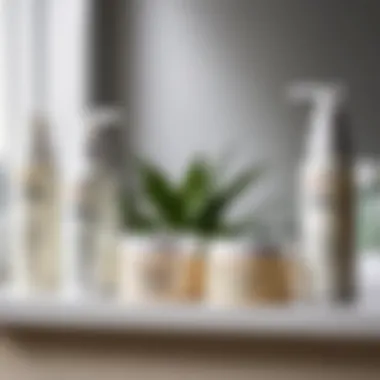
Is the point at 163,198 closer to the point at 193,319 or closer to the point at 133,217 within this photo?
the point at 133,217

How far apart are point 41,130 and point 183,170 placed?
0.17m

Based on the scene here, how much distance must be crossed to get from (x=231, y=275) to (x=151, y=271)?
0.09 metres

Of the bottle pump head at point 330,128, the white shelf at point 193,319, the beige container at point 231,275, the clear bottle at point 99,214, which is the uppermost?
A: the bottle pump head at point 330,128

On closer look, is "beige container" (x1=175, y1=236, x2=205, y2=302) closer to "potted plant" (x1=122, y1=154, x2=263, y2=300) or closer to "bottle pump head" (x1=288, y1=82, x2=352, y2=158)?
"potted plant" (x1=122, y1=154, x2=263, y2=300)

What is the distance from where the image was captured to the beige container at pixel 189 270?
36.4 inches

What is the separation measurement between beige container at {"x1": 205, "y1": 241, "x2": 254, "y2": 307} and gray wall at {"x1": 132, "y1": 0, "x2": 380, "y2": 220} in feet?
0.41

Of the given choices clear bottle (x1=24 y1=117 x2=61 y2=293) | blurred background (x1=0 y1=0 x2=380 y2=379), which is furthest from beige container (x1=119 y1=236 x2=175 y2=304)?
clear bottle (x1=24 y1=117 x2=61 y2=293)

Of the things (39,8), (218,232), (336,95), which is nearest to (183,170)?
(218,232)

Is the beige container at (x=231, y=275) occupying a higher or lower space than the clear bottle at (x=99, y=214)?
lower

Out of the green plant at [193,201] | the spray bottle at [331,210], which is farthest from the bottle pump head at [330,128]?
the green plant at [193,201]

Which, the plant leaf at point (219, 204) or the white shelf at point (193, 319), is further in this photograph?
the plant leaf at point (219, 204)

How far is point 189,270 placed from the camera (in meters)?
0.93

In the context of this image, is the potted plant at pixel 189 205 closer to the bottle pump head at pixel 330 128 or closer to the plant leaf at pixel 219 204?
the plant leaf at pixel 219 204

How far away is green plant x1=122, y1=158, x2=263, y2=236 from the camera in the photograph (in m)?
0.98
